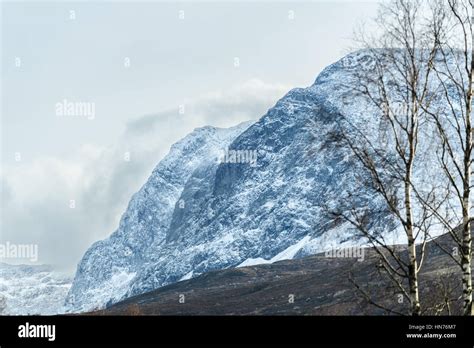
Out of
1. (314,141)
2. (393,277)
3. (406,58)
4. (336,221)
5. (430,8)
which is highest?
(430,8)

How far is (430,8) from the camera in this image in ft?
70.2

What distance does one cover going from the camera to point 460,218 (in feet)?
71.2

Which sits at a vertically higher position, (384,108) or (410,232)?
(384,108)

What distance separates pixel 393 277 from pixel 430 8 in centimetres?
769
